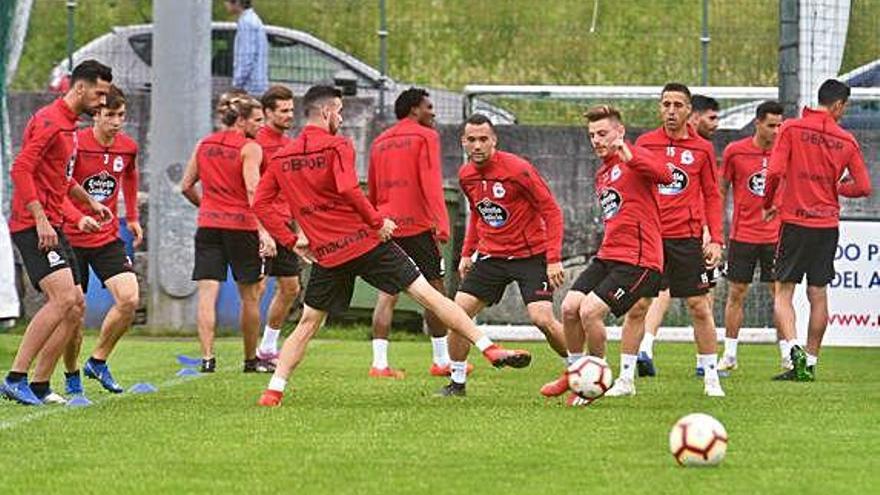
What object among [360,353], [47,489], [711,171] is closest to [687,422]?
[47,489]

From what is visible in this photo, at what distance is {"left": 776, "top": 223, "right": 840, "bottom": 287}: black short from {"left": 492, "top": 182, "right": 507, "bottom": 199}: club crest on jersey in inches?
116

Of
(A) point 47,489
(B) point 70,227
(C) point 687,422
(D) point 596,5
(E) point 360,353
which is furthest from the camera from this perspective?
(D) point 596,5

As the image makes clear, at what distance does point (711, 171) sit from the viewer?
51.0 ft

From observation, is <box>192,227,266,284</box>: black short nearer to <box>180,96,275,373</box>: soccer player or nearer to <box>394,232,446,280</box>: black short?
<box>180,96,275,373</box>: soccer player

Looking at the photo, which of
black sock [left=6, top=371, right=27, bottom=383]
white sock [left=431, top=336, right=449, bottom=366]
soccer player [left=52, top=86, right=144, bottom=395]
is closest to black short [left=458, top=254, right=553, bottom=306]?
white sock [left=431, top=336, right=449, bottom=366]

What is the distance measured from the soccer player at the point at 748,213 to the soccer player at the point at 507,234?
3292 millimetres

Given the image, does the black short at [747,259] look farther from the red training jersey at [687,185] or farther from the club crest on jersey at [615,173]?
the club crest on jersey at [615,173]

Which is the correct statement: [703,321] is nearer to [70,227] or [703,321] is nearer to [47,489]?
[70,227]

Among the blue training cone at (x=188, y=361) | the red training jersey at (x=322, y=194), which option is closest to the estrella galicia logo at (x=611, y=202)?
the red training jersey at (x=322, y=194)

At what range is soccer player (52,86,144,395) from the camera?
14.9 m

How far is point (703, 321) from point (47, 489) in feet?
21.6

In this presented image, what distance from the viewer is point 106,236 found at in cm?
1505

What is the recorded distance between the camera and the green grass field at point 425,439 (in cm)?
969

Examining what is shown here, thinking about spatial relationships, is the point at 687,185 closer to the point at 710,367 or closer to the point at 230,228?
the point at 710,367
